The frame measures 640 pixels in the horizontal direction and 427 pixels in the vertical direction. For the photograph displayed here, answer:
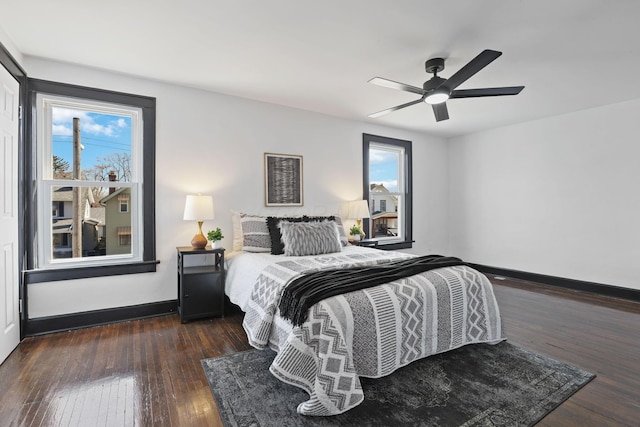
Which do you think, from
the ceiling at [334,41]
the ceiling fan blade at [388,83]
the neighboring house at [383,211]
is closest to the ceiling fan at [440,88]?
the ceiling fan blade at [388,83]

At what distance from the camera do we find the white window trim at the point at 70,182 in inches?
115

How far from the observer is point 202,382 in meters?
2.10

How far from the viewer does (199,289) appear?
3.21m

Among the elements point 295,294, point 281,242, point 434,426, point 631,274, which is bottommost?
point 434,426

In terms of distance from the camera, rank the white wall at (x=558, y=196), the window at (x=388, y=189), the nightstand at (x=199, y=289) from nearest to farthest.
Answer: the nightstand at (x=199, y=289)
the white wall at (x=558, y=196)
the window at (x=388, y=189)

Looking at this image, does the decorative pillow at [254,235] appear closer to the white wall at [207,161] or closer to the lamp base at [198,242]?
the white wall at [207,161]

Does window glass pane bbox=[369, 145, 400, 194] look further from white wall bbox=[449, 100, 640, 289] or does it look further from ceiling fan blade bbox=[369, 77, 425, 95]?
ceiling fan blade bbox=[369, 77, 425, 95]

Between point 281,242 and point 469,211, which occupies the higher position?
point 469,211

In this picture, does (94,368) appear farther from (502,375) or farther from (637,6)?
(637,6)

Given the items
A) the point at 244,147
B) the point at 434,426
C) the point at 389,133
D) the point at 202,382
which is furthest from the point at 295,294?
the point at 389,133

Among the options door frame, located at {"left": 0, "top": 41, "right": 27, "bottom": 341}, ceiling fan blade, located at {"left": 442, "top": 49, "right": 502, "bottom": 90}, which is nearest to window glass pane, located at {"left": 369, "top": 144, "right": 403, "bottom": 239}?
ceiling fan blade, located at {"left": 442, "top": 49, "right": 502, "bottom": 90}

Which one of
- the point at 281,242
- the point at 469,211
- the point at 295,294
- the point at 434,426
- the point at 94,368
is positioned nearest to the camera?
the point at 434,426

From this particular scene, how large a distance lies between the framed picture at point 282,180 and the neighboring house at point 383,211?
145 cm

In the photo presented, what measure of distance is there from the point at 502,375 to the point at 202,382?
2.06m
